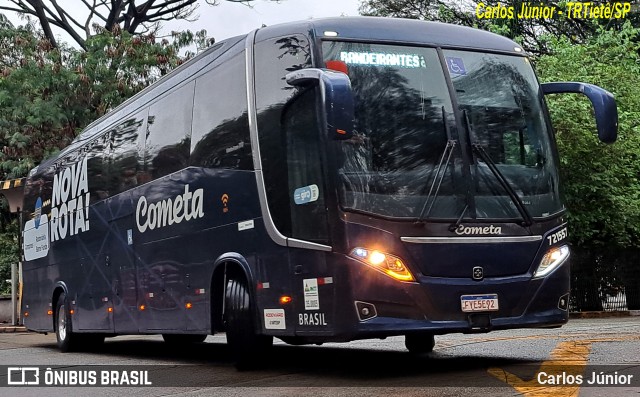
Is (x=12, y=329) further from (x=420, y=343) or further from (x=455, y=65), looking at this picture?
(x=455, y=65)

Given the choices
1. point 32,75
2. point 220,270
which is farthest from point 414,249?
point 32,75

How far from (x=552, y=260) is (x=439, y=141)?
5.51 ft

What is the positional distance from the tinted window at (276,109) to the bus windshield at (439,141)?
0.53 m

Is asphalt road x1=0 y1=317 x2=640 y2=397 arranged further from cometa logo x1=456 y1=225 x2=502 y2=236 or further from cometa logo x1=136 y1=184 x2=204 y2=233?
cometa logo x1=136 y1=184 x2=204 y2=233

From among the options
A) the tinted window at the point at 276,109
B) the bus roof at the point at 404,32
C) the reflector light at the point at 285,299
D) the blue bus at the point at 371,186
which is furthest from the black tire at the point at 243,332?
the bus roof at the point at 404,32

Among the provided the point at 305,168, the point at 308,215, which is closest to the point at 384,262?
the point at 308,215

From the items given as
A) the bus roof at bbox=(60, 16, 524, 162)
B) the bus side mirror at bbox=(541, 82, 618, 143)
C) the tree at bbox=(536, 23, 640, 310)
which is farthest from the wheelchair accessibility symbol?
the tree at bbox=(536, 23, 640, 310)

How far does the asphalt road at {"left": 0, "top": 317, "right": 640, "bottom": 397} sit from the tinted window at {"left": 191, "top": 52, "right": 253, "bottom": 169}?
2.31 meters

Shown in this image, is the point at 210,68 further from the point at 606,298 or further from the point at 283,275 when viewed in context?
the point at 606,298

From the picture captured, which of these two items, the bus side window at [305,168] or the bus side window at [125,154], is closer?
the bus side window at [305,168]

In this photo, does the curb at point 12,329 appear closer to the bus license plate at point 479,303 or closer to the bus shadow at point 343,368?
the bus shadow at point 343,368

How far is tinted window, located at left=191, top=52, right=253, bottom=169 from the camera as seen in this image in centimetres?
1141

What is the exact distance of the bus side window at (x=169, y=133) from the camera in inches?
518

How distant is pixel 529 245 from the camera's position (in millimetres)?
10227
